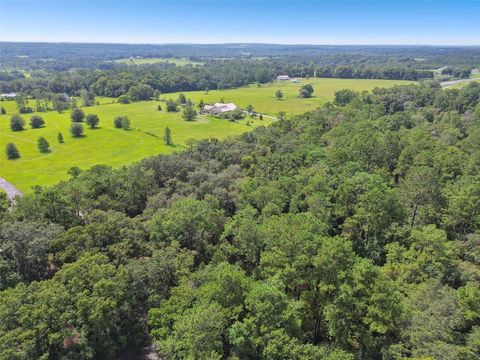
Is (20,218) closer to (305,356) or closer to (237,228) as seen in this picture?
(237,228)

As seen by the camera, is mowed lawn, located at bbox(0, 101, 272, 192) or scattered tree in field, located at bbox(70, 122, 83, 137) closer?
mowed lawn, located at bbox(0, 101, 272, 192)

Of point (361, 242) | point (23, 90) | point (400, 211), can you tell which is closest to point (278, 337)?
point (361, 242)

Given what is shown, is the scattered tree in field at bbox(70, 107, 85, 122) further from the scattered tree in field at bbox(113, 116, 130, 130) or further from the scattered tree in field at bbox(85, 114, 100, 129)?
the scattered tree in field at bbox(113, 116, 130, 130)

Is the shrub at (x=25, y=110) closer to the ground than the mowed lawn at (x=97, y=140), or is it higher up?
higher up

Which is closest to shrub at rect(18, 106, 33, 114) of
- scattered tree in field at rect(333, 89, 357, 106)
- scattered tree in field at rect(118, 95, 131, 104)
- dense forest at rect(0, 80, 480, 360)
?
scattered tree in field at rect(118, 95, 131, 104)

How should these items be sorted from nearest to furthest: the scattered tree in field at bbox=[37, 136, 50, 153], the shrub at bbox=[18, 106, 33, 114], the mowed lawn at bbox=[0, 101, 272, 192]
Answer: the mowed lawn at bbox=[0, 101, 272, 192], the scattered tree in field at bbox=[37, 136, 50, 153], the shrub at bbox=[18, 106, 33, 114]

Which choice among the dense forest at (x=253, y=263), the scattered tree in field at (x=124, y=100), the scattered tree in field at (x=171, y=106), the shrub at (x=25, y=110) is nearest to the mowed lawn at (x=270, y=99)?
the scattered tree in field at (x=124, y=100)

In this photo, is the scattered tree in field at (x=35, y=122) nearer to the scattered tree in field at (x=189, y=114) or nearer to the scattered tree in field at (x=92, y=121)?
the scattered tree in field at (x=92, y=121)

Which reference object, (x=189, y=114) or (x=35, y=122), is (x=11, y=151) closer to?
(x=35, y=122)
